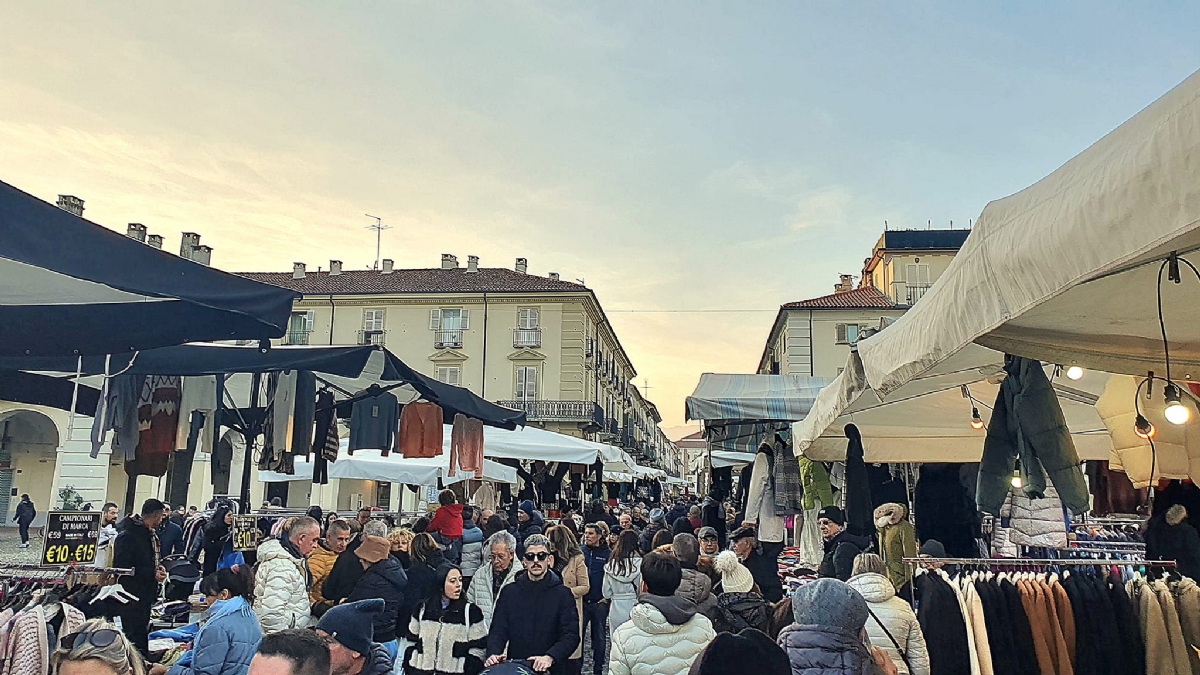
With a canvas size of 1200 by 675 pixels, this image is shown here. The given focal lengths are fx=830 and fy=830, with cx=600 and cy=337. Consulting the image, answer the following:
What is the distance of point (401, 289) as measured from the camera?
46219mm

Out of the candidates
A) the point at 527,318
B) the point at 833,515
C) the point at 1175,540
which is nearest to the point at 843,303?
the point at 527,318

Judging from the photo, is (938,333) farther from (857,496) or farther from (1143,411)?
(857,496)

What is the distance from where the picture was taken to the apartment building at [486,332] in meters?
44.4

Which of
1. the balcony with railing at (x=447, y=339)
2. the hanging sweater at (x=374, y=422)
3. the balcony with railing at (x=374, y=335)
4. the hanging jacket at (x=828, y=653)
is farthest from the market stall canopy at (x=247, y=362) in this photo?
the balcony with railing at (x=374, y=335)

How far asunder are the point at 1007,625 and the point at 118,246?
4307 millimetres

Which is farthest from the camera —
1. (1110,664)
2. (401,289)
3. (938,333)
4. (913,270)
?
(401,289)

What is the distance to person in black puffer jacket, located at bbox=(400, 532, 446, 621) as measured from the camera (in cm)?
644

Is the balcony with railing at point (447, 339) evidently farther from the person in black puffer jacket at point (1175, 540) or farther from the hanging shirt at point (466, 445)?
the person in black puffer jacket at point (1175, 540)

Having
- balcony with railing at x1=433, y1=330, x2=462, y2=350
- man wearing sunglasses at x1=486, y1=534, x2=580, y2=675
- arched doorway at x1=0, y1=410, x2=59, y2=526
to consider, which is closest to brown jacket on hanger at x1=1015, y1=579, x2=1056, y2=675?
man wearing sunglasses at x1=486, y1=534, x2=580, y2=675

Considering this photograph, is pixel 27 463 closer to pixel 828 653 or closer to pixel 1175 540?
pixel 828 653

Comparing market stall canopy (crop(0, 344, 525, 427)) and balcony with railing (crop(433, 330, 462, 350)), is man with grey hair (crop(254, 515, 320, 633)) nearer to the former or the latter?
market stall canopy (crop(0, 344, 525, 427))

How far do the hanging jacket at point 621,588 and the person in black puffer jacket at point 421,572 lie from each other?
1.51m

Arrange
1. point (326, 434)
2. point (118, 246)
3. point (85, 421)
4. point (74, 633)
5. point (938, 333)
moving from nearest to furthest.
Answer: point (938, 333) → point (118, 246) → point (74, 633) → point (326, 434) → point (85, 421)

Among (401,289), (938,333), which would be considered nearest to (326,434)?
(938,333)
